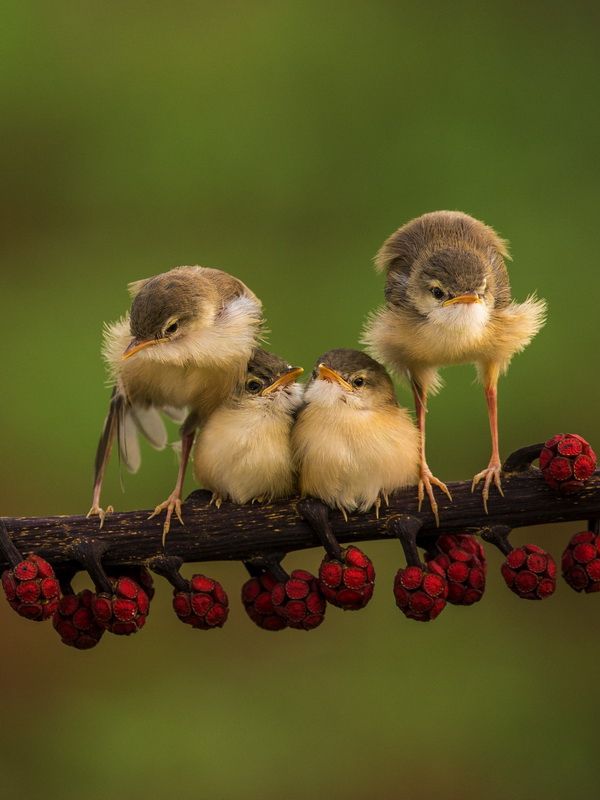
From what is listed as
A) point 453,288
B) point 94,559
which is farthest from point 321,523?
point 453,288

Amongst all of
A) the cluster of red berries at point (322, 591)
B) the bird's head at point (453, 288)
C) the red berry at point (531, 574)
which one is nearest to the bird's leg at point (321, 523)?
the cluster of red berries at point (322, 591)

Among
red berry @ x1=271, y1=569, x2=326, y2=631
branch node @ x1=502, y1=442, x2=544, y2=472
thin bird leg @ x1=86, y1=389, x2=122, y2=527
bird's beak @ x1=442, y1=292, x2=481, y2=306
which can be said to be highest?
bird's beak @ x1=442, y1=292, x2=481, y2=306

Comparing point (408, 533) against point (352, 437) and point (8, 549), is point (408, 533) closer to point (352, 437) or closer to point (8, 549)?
point (352, 437)

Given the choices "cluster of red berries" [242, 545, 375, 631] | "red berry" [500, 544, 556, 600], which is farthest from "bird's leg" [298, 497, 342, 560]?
"red berry" [500, 544, 556, 600]

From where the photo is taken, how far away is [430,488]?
2.57 feet

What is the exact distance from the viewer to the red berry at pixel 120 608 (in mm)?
739

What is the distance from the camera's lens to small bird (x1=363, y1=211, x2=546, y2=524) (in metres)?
0.91

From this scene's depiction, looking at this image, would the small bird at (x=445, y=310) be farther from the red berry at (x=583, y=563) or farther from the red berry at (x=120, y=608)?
the red berry at (x=120, y=608)

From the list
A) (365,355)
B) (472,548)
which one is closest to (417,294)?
(365,355)

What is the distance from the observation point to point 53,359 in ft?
5.12

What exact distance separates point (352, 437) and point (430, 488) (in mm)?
79

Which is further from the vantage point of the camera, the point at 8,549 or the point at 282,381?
the point at 282,381

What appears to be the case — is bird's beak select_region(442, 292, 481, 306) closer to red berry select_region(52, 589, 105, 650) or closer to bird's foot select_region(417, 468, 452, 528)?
bird's foot select_region(417, 468, 452, 528)

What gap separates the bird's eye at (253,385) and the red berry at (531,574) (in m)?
0.25
